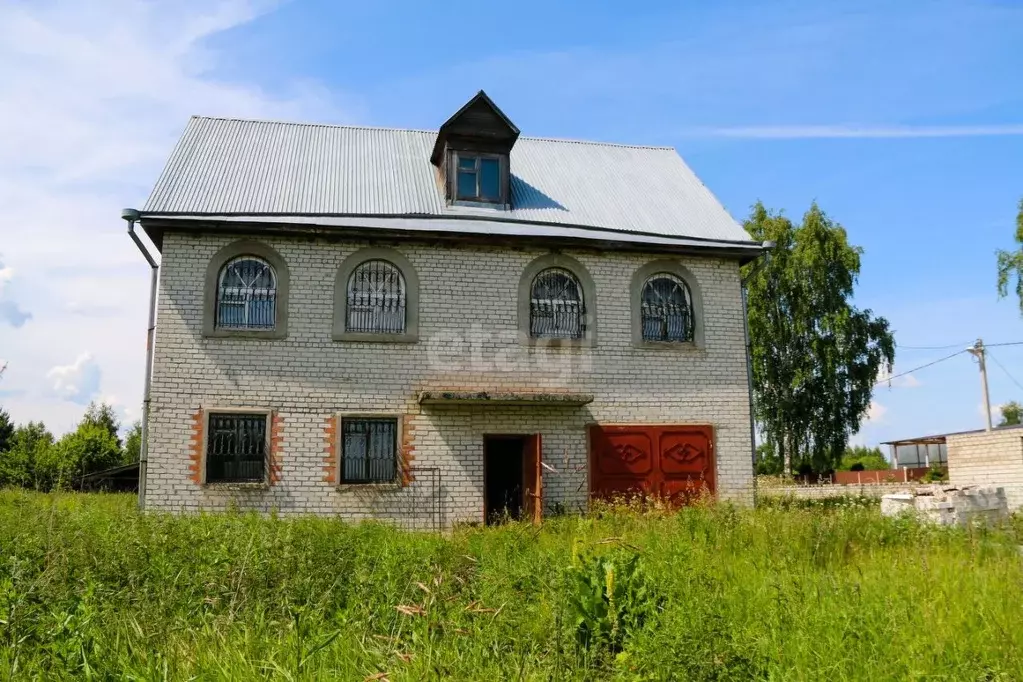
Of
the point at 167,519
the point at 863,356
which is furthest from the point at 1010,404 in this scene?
the point at 167,519

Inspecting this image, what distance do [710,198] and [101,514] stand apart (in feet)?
39.8

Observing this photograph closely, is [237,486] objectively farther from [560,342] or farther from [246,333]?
[560,342]

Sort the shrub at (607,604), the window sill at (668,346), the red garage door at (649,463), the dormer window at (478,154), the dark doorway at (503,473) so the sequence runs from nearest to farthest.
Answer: the shrub at (607,604) < the red garage door at (649,463) < the window sill at (668,346) < the dormer window at (478,154) < the dark doorway at (503,473)

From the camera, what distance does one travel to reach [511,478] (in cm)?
1495

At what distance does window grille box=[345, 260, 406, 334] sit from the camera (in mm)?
12500

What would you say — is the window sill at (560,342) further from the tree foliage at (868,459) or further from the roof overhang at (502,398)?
the tree foliage at (868,459)

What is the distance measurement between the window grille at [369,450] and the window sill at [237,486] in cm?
120

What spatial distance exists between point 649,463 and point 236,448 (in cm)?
665

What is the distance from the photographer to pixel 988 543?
7.03 metres

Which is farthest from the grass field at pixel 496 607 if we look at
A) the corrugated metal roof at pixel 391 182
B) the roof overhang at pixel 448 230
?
the corrugated metal roof at pixel 391 182

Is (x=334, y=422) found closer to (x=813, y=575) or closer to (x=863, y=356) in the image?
(x=813, y=575)

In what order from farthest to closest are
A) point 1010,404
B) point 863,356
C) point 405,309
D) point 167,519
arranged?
point 1010,404, point 863,356, point 405,309, point 167,519

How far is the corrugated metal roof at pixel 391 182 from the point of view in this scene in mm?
13055

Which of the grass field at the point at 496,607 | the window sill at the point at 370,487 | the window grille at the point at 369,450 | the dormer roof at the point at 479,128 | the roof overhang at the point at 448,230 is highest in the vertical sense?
the dormer roof at the point at 479,128
